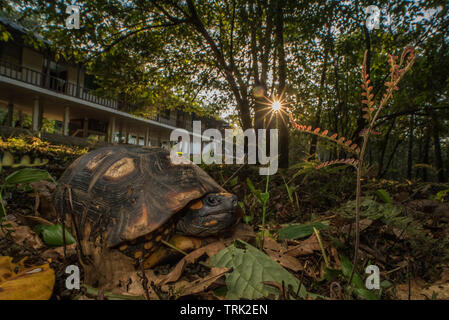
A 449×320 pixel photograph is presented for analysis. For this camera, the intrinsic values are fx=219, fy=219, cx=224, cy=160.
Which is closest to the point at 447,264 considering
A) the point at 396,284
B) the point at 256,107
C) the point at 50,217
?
the point at 396,284

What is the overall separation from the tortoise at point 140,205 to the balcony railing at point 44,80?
386 inches

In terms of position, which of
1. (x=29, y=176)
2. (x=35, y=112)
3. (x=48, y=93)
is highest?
(x=48, y=93)

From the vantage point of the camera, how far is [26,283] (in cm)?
94

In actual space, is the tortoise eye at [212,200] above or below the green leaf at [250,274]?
above

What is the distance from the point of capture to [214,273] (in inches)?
44.0

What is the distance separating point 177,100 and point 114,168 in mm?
6864

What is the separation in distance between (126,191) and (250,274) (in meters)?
1.05

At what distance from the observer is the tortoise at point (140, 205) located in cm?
138

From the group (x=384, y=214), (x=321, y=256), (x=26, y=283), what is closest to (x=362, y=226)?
(x=384, y=214)

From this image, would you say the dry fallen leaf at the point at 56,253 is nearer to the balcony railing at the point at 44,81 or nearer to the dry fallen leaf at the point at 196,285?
the dry fallen leaf at the point at 196,285

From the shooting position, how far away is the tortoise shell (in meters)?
1.42

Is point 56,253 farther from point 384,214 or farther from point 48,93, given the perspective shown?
point 48,93

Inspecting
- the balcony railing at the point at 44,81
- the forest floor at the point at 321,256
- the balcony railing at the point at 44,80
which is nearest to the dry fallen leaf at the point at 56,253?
the forest floor at the point at 321,256
